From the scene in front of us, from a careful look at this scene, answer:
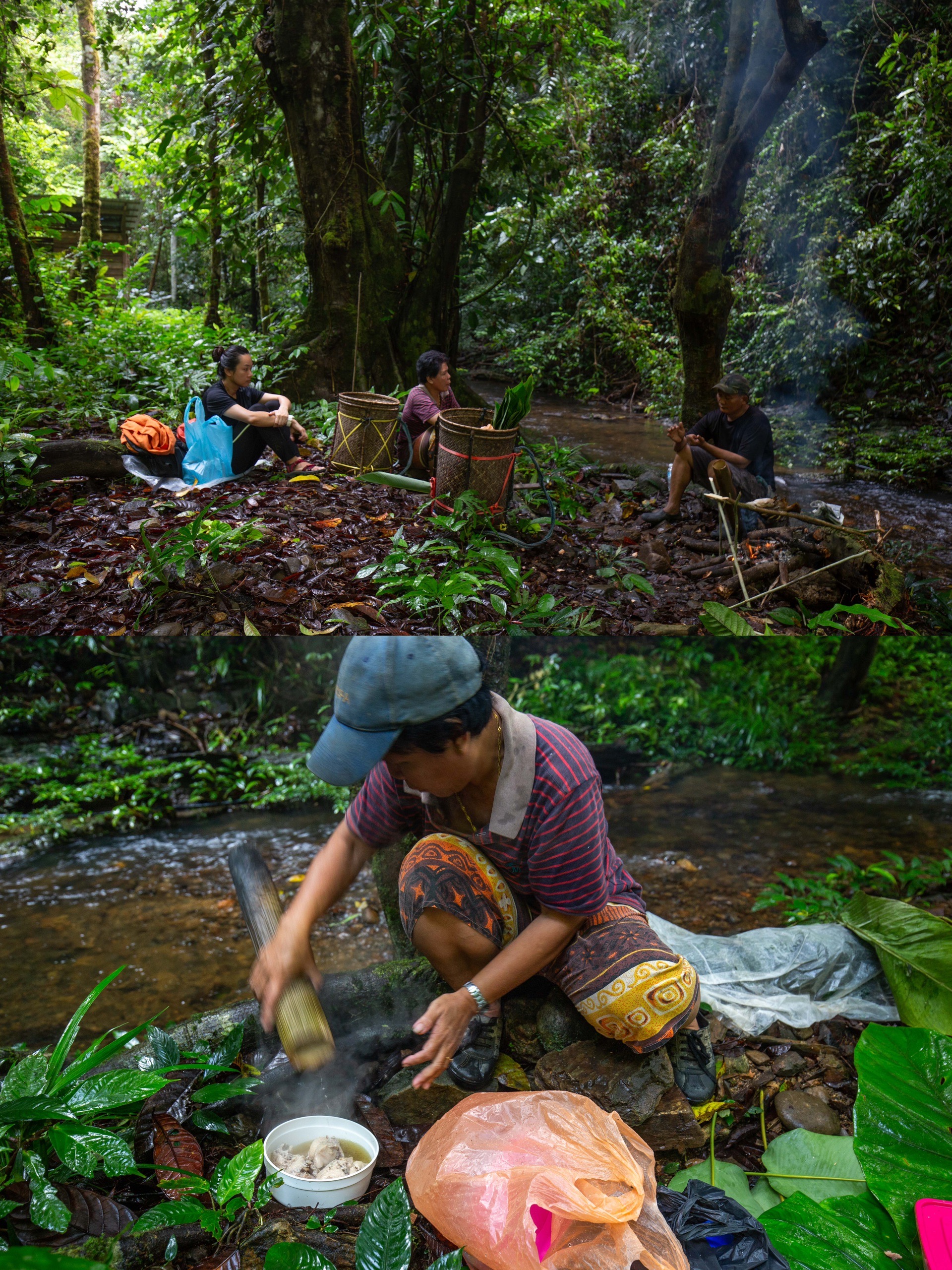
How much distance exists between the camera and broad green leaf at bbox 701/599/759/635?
93.5 inches

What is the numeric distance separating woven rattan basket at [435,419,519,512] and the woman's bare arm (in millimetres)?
1772

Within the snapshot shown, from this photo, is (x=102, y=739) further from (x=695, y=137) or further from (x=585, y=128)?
(x=695, y=137)

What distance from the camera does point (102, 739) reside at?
399 cm

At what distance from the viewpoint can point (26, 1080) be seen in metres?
1.21

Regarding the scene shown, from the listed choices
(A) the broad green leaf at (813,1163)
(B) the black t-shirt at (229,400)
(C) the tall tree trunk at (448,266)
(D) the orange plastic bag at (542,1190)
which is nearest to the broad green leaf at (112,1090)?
(D) the orange plastic bag at (542,1190)

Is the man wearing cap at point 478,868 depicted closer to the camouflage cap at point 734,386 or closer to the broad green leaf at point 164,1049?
the broad green leaf at point 164,1049

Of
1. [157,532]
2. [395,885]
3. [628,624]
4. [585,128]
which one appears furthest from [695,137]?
[395,885]

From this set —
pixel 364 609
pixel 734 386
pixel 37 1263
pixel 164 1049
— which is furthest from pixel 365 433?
pixel 37 1263

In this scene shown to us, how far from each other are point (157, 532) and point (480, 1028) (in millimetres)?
2139

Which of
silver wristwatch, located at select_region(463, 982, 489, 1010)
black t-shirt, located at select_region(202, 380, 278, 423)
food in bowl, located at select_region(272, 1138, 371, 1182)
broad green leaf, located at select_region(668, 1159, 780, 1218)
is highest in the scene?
black t-shirt, located at select_region(202, 380, 278, 423)

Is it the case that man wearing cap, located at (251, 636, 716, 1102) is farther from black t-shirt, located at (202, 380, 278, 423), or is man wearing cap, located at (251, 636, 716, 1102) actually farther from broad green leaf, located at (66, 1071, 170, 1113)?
black t-shirt, located at (202, 380, 278, 423)

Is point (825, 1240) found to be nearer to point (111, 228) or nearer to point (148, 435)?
point (148, 435)

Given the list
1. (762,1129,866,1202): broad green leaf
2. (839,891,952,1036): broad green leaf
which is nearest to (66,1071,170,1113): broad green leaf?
(762,1129,866,1202): broad green leaf

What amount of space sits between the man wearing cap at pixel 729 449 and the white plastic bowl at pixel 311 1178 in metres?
2.69
